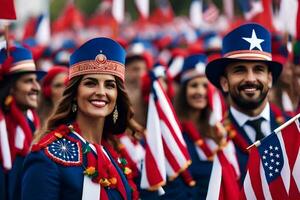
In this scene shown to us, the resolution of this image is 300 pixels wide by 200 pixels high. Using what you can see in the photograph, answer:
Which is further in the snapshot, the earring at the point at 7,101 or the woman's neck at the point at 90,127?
the earring at the point at 7,101

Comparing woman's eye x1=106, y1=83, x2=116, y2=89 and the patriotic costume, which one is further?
woman's eye x1=106, y1=83, x2=116, y2=89

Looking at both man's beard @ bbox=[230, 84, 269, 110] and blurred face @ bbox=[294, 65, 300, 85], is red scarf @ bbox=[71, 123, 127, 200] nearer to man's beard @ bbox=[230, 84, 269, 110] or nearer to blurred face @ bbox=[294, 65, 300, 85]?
man's beard @ bbox=[230, 84, 269, 110]

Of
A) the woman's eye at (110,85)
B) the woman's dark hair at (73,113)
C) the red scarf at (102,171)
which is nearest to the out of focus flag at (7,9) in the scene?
the woman's dark hair at (73,113)

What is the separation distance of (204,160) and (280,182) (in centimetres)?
298

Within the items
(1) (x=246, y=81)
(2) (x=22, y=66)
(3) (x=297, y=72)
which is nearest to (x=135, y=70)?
(3) (x=297, y=72)

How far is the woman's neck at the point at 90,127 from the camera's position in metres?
6.46

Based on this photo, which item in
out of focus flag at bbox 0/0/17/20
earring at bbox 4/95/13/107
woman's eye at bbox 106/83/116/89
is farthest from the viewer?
earring at bbox 4/95/13/107

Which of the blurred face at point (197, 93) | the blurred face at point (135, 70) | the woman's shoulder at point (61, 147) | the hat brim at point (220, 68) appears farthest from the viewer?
the blurred face at point (135, 70)

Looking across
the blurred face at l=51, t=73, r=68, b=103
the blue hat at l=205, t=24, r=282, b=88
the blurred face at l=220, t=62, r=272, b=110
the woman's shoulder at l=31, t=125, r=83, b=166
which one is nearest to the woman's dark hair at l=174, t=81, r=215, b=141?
the blurred face at l=51, t=73, r=68, b=103

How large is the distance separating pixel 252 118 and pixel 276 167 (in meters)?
1.68

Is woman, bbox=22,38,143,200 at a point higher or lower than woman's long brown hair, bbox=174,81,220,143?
higher

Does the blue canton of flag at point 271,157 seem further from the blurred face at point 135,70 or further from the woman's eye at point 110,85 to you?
the blurred face at point 135,70

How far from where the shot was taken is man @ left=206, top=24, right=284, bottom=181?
25.9 ft

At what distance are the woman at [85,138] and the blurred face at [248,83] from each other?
4.80 ft
